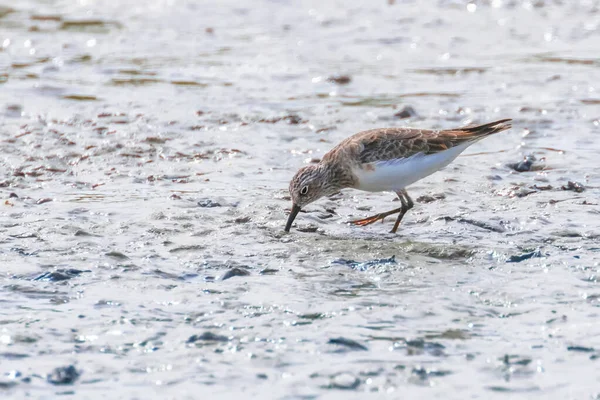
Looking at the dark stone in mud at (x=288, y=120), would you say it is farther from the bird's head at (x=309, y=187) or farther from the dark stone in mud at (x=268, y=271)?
the dark stone in mud at (x=268, y=271)

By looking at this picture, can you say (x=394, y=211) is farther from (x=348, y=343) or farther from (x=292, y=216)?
(x=348, y=343)

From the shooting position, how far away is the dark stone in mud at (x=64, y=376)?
645 centimetres

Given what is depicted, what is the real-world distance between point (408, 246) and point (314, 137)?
4.51 meters

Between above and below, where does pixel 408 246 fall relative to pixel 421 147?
below

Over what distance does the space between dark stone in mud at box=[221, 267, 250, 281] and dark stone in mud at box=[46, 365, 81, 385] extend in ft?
6.64

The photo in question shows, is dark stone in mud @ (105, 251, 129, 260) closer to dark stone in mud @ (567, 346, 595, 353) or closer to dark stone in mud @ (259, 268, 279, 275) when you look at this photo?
dark stone in mud @ (259, 268, 279, 275)

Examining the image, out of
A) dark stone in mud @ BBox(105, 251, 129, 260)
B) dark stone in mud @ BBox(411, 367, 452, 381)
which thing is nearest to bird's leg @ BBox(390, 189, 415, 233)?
dark stone in mud @ BBox(105, 251, 129, 260)

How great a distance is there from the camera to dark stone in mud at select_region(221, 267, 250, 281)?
27.5ft

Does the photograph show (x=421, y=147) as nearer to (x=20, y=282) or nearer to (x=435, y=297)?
(x=435, y=297)

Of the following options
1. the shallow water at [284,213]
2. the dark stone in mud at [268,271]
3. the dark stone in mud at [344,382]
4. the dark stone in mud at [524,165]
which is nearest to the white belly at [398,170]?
the shallow water at [284,213]

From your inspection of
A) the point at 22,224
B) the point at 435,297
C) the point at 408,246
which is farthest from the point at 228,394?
the point at 22,224

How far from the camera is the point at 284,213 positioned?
10.5 m

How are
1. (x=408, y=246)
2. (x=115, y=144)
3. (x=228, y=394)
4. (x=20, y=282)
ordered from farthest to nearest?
(x=115, y=144) < (x=408, y=246) < (x=20, y=282) < (x=228, y=394)

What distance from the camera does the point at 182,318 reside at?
7.43 m
